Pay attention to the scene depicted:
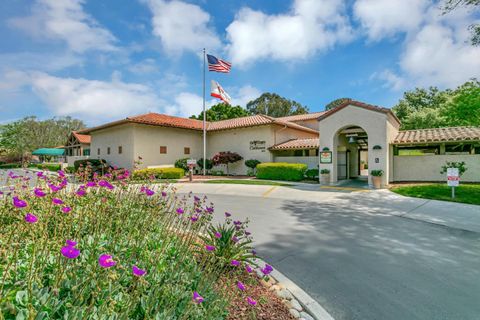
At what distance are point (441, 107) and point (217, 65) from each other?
86.6 ft

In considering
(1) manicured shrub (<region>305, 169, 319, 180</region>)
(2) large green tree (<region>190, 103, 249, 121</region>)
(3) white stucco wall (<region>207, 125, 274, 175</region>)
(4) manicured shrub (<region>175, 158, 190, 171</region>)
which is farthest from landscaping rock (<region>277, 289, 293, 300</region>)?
(2) large green tree (<region>190, 103, 249, 121</region>)

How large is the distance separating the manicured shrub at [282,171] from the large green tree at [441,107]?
9389 millimetres

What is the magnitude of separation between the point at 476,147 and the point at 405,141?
4.03 m

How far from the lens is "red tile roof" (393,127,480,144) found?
14.5 metres

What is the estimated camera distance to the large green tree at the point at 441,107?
41.3 ft

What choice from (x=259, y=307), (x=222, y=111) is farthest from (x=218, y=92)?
(x=222, y=111)

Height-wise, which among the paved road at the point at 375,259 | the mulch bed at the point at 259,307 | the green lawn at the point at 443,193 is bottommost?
the paved road at the point at 375,259

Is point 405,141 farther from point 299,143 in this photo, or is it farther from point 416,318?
point 416,318

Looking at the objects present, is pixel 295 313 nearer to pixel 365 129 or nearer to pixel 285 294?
pixel 285 294

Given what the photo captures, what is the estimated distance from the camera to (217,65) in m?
19.5

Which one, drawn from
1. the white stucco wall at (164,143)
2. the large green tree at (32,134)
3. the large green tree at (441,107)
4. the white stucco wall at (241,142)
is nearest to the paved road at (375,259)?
the large green tree at (441,107)

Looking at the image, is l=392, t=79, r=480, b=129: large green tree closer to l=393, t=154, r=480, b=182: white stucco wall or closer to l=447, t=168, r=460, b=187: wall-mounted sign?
l=393, t=154, r=480, b=182: white stucco wall

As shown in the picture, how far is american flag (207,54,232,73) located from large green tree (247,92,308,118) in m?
36.2

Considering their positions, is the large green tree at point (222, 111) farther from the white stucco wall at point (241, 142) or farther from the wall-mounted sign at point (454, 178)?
the wall-mounted sign at point (454, 178)
